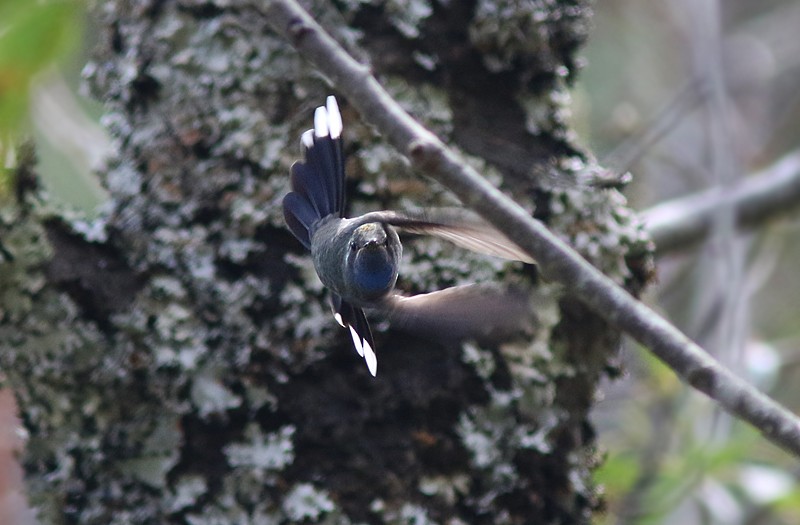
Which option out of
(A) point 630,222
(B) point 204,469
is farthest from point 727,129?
(B) point 204,469

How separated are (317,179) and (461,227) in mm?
283

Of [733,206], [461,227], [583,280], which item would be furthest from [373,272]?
[733,206]

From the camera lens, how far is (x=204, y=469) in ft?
3.38

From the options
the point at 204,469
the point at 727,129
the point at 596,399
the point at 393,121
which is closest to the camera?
the point at 393,121

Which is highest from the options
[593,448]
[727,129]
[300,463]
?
[727,129]

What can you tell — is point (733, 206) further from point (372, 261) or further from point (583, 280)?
point (583, 280)

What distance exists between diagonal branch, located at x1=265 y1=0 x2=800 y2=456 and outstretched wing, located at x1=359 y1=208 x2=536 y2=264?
7cm

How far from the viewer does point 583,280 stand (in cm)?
66

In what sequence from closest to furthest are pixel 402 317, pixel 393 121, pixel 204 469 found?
pixel 393 121 < pixel 402 317 < pixel 204 469

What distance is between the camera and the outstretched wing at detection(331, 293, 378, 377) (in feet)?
2.99

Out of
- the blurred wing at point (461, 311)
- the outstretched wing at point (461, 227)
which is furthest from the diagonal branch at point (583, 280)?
the blurred wing at point (461, 311)

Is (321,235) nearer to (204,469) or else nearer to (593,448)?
(204,469)

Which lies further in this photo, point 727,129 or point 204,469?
point 727,129

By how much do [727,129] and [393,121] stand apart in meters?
1.25
